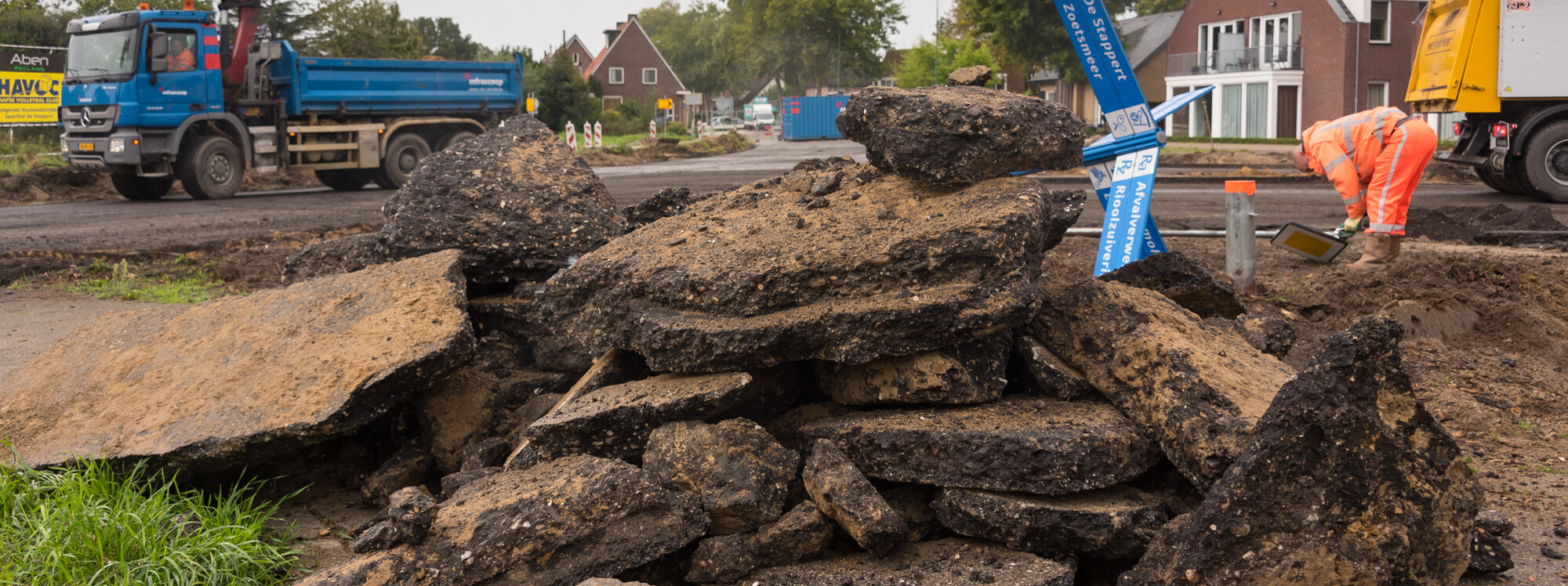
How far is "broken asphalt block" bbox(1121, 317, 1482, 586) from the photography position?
2.58m

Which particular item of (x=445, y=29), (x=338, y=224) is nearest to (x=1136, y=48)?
(x=338, y=224)

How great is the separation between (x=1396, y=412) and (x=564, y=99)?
142ft

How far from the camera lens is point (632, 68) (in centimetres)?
7281

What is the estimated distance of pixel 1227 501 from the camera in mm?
2609

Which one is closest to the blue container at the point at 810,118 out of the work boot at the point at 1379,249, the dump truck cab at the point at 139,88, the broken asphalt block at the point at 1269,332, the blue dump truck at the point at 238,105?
the blue dump truck at the point at 238,105

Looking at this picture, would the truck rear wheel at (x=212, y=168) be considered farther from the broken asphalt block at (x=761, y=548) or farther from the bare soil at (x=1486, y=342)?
the broken asphalt block at (x=761, y=548)

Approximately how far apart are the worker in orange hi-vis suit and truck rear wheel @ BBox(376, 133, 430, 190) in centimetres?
1540

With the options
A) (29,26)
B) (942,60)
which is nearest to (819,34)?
(942,60)

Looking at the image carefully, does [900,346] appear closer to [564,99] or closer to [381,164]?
[381,164]

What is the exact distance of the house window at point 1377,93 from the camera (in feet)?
118

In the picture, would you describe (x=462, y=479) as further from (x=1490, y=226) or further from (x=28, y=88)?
(x=28, y=88)

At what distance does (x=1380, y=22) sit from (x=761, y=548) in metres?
41.5

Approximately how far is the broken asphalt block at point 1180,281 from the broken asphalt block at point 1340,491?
1890 mm

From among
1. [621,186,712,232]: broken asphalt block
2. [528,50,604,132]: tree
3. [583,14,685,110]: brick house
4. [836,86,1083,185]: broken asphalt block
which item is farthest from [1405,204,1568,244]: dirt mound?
[583,14,685,110]: brick house
